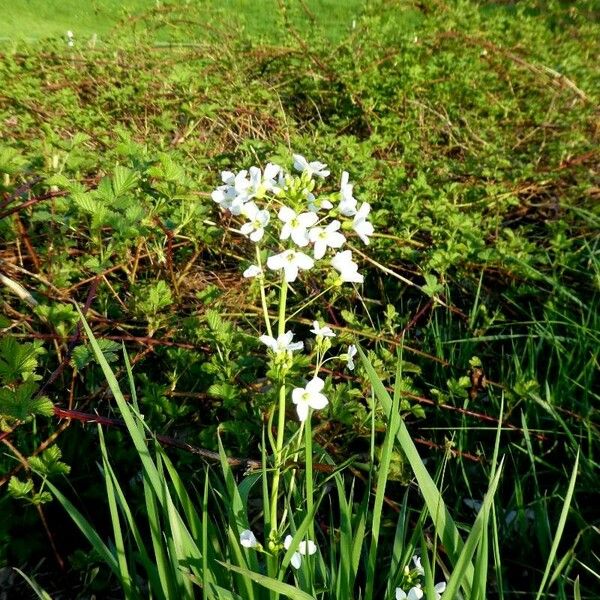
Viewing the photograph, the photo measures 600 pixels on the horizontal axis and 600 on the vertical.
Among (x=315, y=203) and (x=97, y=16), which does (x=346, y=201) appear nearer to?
(x=315, y=203)

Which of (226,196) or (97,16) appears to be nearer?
(226,196)

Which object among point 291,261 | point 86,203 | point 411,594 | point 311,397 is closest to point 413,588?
point 411,594

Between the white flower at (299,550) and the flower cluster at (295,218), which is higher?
the flower cluster at (295,218)

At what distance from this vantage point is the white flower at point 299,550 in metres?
0.98

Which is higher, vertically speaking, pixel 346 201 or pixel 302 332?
pixel 346 201

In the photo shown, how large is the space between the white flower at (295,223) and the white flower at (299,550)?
18.3 inches

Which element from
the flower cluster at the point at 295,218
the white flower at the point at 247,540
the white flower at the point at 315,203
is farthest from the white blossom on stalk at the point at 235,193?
the white flower at the point at 247,540

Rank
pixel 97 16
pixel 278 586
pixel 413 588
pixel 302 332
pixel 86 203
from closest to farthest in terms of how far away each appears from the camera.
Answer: pixel 278 586
pixel 413 588
pixel 86 203
pixel 302 332
pixel 97 16

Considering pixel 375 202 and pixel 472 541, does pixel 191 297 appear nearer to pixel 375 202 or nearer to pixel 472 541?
pixel 375 202

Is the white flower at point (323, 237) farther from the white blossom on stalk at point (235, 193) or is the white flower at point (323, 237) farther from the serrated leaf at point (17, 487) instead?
the serrated leaf at point (17, 487)

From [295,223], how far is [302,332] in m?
1.25

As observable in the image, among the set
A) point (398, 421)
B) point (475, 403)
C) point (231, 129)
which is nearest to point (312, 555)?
point (398, 421)

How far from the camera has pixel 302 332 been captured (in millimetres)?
2244

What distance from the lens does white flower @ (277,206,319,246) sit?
100 cm
